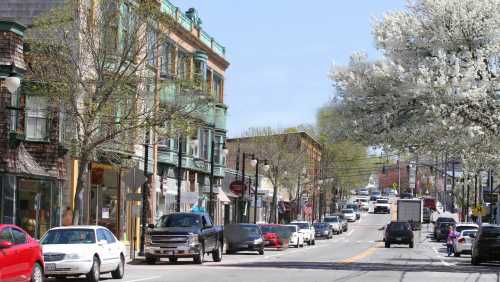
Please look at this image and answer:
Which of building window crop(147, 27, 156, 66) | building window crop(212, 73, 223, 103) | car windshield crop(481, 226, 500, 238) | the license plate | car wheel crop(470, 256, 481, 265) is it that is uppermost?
building window crop(212, 73, 223, 103)

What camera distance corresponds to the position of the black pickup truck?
32.9 metres

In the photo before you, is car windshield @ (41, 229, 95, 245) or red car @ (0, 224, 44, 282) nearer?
red car @ (0, 224, 44, 282)

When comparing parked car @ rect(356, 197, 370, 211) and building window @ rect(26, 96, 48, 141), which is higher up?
building window @ rect(26, 96, 48, 141)

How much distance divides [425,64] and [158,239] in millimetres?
10743

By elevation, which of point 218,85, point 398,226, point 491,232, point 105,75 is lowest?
point 398,226

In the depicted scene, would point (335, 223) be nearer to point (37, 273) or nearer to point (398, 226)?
point (398, 226)

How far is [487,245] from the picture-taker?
37.4m

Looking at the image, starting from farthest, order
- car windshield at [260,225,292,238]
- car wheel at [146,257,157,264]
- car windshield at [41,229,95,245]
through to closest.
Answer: car windshield at [260,225,292,238], car wheel at [146,257,157,264], car windshield at [41,229,95,245]

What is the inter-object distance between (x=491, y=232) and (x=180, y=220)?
40.2ft

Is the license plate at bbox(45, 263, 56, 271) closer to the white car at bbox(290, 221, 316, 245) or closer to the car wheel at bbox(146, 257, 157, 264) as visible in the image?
the car wheel at bbox(146, 257, 157, 264)

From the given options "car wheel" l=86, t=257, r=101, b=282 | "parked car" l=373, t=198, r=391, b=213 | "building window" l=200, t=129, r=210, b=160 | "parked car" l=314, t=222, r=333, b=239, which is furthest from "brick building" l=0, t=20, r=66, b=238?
"parked car" l=373, t=198, r=391, b=213

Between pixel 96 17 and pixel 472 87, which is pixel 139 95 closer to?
pixel 96 17

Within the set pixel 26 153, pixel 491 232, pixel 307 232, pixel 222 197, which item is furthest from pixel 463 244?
pixel 222 197

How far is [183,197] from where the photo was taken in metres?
47.9
